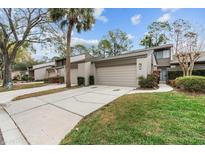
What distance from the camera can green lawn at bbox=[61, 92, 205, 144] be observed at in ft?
8.95

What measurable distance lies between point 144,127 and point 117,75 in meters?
8.32

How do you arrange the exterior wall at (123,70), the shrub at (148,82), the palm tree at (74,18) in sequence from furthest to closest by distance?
1. the palm tree at (74,18)
2. the exterior wall at (123,70)
3. the shrub at (148,82)

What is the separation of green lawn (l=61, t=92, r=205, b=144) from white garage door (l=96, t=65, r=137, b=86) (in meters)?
6.09

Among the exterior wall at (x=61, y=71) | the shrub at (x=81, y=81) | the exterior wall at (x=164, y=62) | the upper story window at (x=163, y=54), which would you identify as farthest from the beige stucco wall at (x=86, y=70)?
the upper story window at (x=163, y=54)

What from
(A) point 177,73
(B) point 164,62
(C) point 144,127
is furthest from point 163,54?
(C) point 144,127

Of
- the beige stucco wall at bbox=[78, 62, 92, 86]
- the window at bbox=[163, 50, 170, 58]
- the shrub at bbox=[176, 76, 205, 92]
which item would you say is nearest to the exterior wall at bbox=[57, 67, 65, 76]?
the beige stucco wall at bbox=[78, 62, 92, 86]

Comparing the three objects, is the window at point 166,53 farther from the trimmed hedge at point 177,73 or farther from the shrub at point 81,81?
the shrub at point 81,81

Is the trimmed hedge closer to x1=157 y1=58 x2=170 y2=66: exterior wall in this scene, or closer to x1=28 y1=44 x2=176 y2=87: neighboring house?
x1=28 y1=44 x2=176 y2=87: neighboring house

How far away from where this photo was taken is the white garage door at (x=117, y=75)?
1040 centimetres

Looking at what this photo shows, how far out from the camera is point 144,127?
3170mm

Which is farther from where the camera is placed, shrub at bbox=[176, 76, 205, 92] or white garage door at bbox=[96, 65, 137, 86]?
white garage door at bbox=[96, 65, 137, 86]

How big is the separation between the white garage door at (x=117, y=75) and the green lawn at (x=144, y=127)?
6.09 metres
